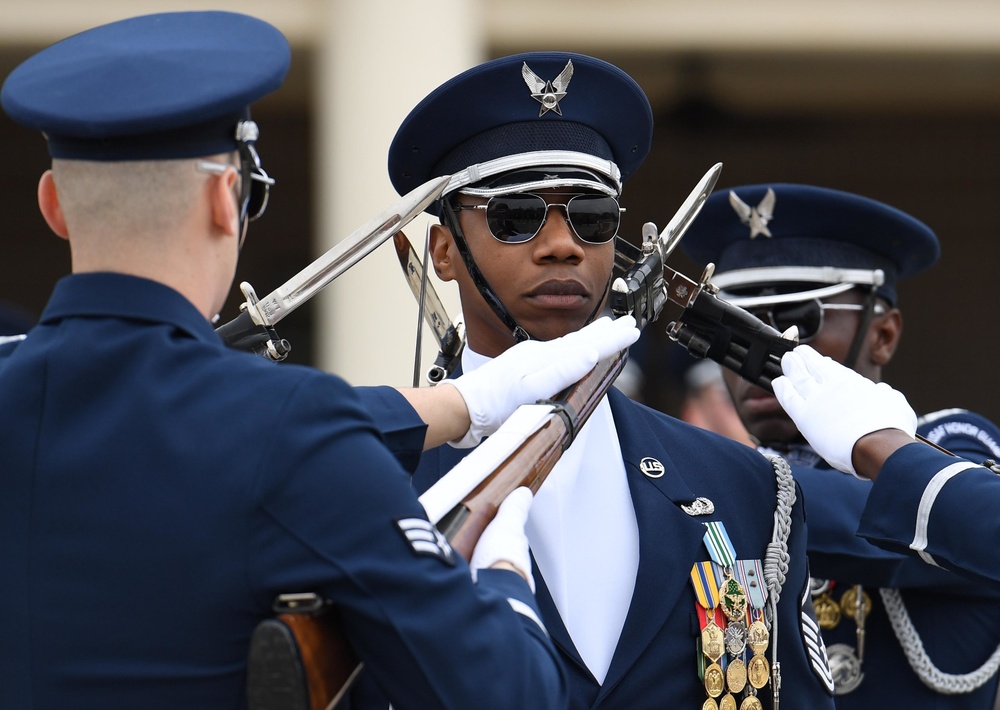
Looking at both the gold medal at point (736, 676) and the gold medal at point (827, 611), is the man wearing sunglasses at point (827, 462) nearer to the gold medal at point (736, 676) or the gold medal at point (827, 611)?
the gold medal at point (827, 611)

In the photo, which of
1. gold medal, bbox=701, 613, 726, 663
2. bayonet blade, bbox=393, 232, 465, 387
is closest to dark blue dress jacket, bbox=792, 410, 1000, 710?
gold medal, bbox=701, 613, 726, 663

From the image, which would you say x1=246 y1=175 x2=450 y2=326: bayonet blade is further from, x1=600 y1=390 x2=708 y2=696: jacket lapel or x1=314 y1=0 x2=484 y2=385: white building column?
x1=314 y1=0 x2=484 y2=385: white building column

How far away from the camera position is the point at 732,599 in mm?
2727

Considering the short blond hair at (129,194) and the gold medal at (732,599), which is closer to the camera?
the short blond hair at (129,194)

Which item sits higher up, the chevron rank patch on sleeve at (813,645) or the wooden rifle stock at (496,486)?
the wooden rifle stock at (496,486)

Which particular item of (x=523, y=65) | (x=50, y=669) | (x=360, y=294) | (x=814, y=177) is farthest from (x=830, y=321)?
(x=814, y=177)

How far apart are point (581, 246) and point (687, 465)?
0.50 m

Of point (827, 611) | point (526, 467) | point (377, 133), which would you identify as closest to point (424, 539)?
point (526, 467)

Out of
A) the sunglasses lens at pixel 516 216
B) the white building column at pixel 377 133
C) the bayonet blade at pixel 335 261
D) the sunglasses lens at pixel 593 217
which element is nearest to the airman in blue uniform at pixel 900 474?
the sunglasses lens at pixel 593 217

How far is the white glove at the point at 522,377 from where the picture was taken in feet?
A: 8.36

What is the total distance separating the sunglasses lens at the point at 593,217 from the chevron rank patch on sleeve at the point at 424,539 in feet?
3.58

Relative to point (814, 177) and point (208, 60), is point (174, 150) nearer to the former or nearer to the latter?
point (208, 60)

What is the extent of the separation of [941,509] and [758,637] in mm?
442

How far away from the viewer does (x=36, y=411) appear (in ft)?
6.24
